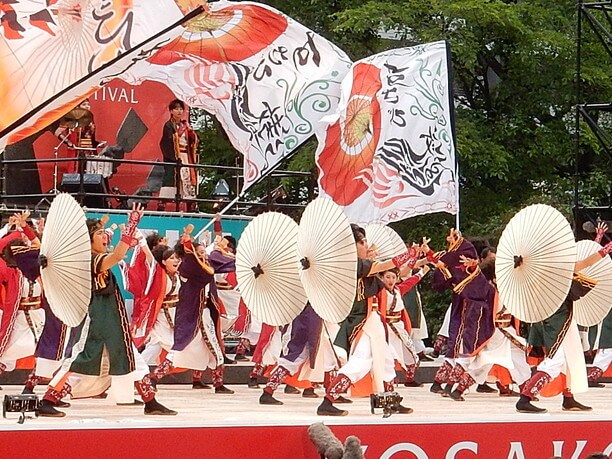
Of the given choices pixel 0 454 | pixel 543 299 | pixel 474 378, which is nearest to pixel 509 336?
pixel 474 378

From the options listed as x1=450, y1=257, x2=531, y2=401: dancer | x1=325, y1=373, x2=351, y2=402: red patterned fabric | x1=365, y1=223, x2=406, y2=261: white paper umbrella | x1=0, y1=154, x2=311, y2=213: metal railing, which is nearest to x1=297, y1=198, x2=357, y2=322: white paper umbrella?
x1=325, y1=373, x2=351, y2=402: red patterned fabric

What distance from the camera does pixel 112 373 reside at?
895 centimetres

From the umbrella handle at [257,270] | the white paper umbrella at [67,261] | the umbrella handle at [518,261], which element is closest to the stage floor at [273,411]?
the white paper umbrella at [67,261]

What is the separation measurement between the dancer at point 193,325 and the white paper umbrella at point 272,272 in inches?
42.9

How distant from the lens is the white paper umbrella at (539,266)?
9.78m

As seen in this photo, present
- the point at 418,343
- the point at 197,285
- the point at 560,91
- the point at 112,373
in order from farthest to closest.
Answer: the point at 560,91, the point at 418,343, the point at 197,285, the point at 112,373

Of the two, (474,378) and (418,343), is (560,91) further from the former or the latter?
(474,378)

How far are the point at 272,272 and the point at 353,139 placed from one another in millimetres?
3350

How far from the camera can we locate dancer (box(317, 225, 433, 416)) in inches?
380

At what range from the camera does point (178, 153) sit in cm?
1460

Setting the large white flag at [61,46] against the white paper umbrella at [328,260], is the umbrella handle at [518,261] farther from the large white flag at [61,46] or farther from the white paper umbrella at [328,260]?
the large white flag at [61,46]

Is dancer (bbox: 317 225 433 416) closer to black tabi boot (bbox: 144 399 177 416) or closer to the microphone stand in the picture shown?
black tabi boot (bbox: 144 399 177 416)

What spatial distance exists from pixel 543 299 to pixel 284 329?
7.72 ft

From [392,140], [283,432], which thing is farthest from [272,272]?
[392,140]
